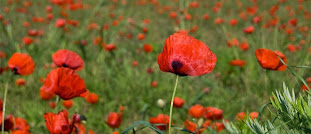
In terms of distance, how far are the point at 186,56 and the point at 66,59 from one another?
0.71 m

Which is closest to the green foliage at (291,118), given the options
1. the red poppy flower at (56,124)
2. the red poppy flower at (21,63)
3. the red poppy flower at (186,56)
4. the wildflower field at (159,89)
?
the wildflower field at (159,89)

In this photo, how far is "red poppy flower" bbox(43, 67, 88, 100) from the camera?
1.06 m

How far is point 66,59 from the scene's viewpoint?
1.41 metres

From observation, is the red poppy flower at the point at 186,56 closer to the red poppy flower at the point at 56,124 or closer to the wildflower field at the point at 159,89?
the wildflower field at the point at 159,89

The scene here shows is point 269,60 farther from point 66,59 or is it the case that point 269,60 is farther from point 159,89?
point 159,89

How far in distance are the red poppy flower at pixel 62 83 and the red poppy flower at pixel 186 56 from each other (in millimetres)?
353

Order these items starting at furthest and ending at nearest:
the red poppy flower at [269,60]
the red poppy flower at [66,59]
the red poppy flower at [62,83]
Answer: the red poppy flower at [66,59] < the red poppy flower at [269,60] < the red poppy flower at [62,83]

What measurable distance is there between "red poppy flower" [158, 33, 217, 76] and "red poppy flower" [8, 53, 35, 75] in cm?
76

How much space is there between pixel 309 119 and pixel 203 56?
1.16 feet

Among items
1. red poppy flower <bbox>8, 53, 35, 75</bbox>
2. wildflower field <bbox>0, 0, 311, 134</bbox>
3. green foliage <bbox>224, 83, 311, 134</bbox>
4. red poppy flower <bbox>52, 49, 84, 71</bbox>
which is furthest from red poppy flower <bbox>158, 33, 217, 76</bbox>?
red poppy flower <bbox>8, 53, 35, 75</bbox>

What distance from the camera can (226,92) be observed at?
99.5 inches

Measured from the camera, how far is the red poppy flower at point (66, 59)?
1.39 m

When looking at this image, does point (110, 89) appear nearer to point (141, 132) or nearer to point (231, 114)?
point (141, 132)

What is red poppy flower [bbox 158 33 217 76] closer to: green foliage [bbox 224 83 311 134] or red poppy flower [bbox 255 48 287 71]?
green foliage [bbox 224 83 311 134]
